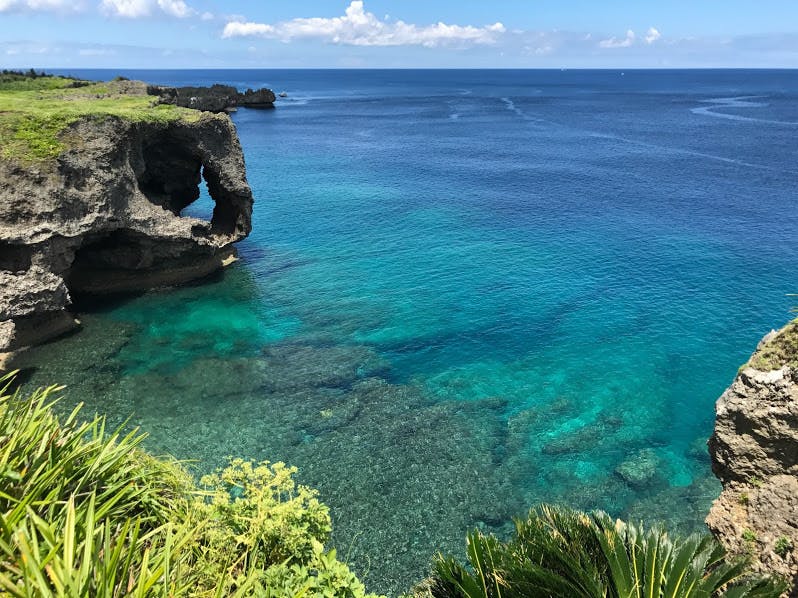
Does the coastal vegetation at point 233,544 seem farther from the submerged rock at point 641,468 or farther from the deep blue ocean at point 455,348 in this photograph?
the submerged rock at point 641,468

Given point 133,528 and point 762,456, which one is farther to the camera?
point 762,456

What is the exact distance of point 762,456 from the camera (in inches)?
483

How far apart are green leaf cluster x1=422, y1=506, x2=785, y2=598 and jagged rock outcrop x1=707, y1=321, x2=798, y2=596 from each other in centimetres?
111

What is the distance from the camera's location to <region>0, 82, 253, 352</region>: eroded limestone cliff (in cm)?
2689

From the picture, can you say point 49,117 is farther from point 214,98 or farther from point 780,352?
point 214,98

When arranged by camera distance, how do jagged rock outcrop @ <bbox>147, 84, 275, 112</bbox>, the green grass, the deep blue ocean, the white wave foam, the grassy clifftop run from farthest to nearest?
jagged rock outcrop @ <bbox>147, 84, 275, 112</bbox>, the white wave foam, the grassy clifftop, the deep blue ocean, the green grass

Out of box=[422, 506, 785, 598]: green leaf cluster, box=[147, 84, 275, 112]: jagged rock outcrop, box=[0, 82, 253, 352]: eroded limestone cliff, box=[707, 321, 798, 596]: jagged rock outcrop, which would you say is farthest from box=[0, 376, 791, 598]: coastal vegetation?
box=[147, 84, 275, 112]: jagged rock outcrop

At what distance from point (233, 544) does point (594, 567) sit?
7485 mm

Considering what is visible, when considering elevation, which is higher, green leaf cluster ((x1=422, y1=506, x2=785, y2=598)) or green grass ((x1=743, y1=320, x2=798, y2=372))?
green grass ((x1=743, y1=320, x2=798, y2=372))

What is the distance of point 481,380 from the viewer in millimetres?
27094

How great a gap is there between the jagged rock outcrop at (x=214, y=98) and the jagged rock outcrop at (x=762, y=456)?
103025 mm

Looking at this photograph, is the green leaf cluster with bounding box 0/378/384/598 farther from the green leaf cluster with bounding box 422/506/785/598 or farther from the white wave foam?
the white wave foam

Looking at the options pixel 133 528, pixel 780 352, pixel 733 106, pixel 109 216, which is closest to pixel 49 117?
pixel 109 216

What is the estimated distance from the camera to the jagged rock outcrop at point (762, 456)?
37.4 ft
